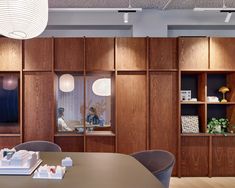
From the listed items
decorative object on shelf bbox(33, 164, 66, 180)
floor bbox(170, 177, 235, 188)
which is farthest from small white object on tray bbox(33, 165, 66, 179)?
floor bbox(170, 177, 235, 188)

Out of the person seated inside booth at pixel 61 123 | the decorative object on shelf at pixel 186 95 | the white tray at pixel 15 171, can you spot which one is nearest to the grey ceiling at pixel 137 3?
the decorative object on shelf at pixel 186 95

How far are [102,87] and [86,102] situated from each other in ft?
1.30

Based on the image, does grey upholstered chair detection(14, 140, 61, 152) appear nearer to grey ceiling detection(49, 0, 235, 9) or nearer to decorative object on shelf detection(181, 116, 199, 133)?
decorative object on shelf detection(181, 116, 199, 133)

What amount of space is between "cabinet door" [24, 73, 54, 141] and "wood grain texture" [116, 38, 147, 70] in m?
1.26

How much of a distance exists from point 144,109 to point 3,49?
256 centimetres

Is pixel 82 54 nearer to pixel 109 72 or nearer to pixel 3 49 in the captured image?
pixel 109 72

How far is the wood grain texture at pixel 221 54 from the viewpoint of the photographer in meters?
5.11

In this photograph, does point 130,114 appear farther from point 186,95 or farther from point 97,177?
point 97,177

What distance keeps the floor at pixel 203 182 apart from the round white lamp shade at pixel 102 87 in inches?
74.3

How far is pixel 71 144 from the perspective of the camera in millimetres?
5102

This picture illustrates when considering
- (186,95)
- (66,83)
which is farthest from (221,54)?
(66,83)

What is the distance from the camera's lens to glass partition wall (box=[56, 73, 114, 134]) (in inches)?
208

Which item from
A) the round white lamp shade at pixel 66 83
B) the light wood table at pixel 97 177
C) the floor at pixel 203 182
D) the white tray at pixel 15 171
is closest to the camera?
the light wood table at pixel 97 177

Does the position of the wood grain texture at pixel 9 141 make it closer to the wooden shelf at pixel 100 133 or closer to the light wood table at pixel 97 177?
the wooden shelf at pixel 100 133
